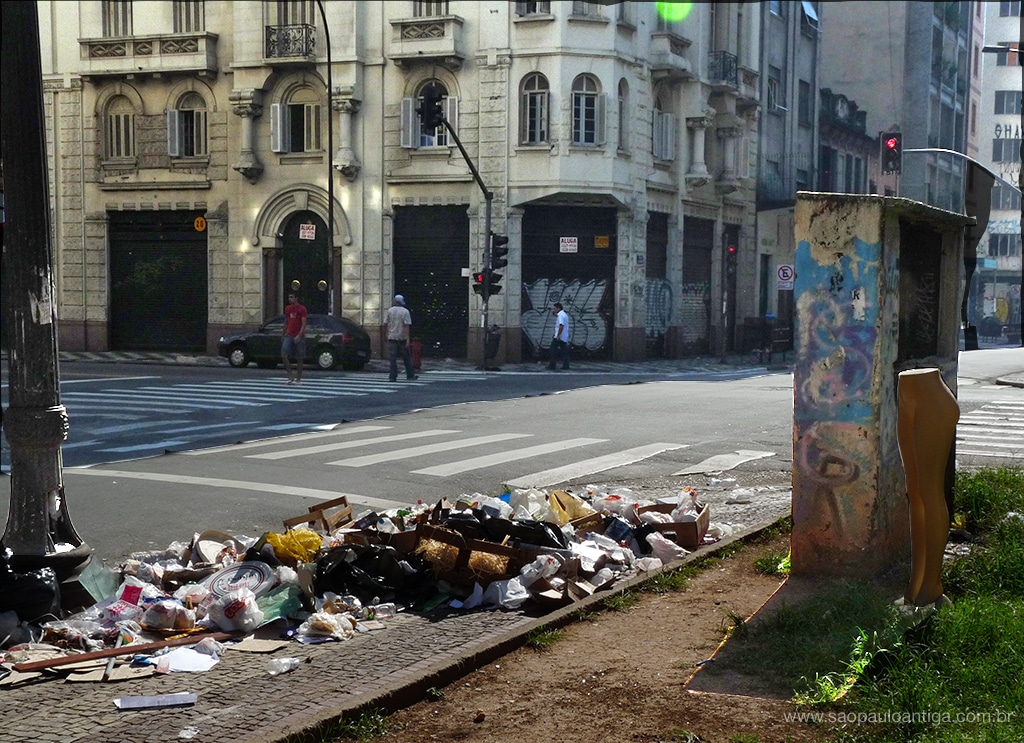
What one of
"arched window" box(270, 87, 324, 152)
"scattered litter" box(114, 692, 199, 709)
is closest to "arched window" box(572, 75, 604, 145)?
"arched window" box(270, 87, 324, 152)

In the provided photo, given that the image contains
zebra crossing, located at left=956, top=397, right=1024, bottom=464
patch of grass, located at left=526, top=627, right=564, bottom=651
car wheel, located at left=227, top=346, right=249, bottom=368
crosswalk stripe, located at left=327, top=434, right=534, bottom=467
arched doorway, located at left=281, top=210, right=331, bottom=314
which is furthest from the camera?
arched doorway, located at left=281, top=210, right=331, bottom=314

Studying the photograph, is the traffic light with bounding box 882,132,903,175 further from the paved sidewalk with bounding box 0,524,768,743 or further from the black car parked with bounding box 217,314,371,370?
the paved sidewalk with bounding box 0,524,768,743

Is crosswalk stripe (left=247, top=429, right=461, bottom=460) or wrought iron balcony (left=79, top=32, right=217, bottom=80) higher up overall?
wrought iron balcony (left=79, top=32, right=217, bottom=80)

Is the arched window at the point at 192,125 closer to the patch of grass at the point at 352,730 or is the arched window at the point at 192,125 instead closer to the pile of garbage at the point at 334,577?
the pile of garbage at the point at 334,577

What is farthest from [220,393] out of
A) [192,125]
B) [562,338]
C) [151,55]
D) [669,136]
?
[669,136]

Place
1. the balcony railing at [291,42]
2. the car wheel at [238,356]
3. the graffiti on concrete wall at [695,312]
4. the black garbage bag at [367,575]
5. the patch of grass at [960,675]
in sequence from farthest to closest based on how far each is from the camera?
the graffiti on concrete wall at [695,312], the balcony railing at [291,42], the car wheel at [238,356], the black garbage bag at [367,575], the patch of grass at [960,675]

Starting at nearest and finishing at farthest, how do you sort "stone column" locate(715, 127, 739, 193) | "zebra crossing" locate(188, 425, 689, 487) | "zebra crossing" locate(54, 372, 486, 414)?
"zebra crossing" locate(188, 425, 689, 487), "zebra crossing" locate(54, 372, 486, 414), "stone column" locate(715, 127, 739, 193)

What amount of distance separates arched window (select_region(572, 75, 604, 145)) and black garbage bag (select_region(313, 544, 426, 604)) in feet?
90.0

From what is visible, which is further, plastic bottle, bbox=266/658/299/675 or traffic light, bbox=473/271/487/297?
traffic light, bbox=473/271/487/297

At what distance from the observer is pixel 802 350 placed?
20.3 feet

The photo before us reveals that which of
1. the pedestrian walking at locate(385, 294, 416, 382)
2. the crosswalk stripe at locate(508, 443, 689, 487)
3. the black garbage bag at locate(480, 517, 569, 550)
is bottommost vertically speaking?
the crosswalk stripe at locate(508, 443, 689, 487)

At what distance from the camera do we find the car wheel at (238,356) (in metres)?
30.1

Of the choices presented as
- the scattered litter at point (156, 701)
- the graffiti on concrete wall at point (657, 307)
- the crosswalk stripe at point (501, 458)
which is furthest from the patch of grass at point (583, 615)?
the graffiti on concrete wall at point (657, 307)

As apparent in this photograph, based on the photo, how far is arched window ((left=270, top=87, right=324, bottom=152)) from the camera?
34.7m
